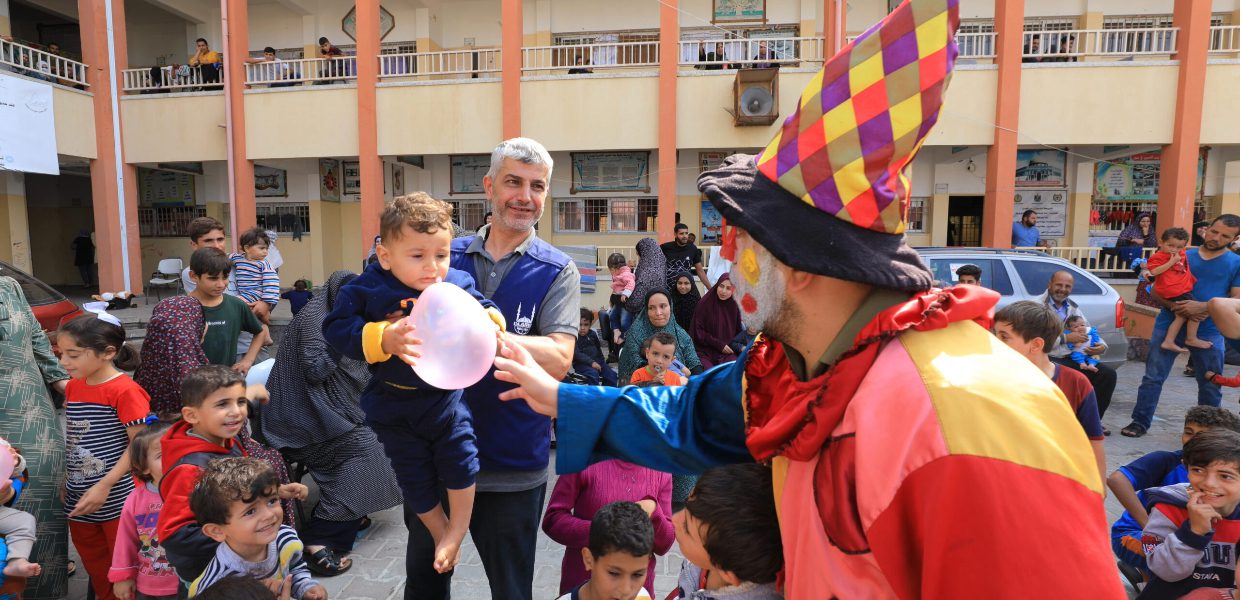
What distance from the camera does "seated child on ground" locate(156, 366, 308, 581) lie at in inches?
103

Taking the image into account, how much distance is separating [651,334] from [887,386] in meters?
4.87

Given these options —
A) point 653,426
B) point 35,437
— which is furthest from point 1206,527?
point 35,437

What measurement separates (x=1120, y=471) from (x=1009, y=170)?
10.5 meters

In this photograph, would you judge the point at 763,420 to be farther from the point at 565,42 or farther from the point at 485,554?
the point at 565,42

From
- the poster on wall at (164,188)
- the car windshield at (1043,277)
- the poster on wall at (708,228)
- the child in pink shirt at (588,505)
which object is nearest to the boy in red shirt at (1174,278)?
the car windshield at (1043,277)

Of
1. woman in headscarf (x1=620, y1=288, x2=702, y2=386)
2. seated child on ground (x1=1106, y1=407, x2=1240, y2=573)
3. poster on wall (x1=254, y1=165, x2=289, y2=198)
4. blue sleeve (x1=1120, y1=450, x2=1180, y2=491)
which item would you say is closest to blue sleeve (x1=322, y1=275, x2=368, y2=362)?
seated child on ground (x1=1106, y1=407, x2=1240, y2=573)

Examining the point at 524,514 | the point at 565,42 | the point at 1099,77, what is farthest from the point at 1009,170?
the point at 524,514

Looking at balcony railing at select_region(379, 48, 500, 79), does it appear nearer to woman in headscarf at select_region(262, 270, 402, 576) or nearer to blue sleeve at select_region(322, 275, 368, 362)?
woman in headscarf at select_region(262, 270, 402, 576)

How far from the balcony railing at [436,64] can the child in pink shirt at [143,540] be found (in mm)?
11327

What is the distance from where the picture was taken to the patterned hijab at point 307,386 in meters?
4.16

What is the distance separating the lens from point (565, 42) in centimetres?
1634

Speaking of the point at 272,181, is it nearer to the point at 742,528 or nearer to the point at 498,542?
the point at 498,542

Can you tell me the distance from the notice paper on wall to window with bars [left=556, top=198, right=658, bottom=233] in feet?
33.4

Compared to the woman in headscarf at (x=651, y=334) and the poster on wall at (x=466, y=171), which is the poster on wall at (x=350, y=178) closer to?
the poster on wall at (x=466, y=171)
